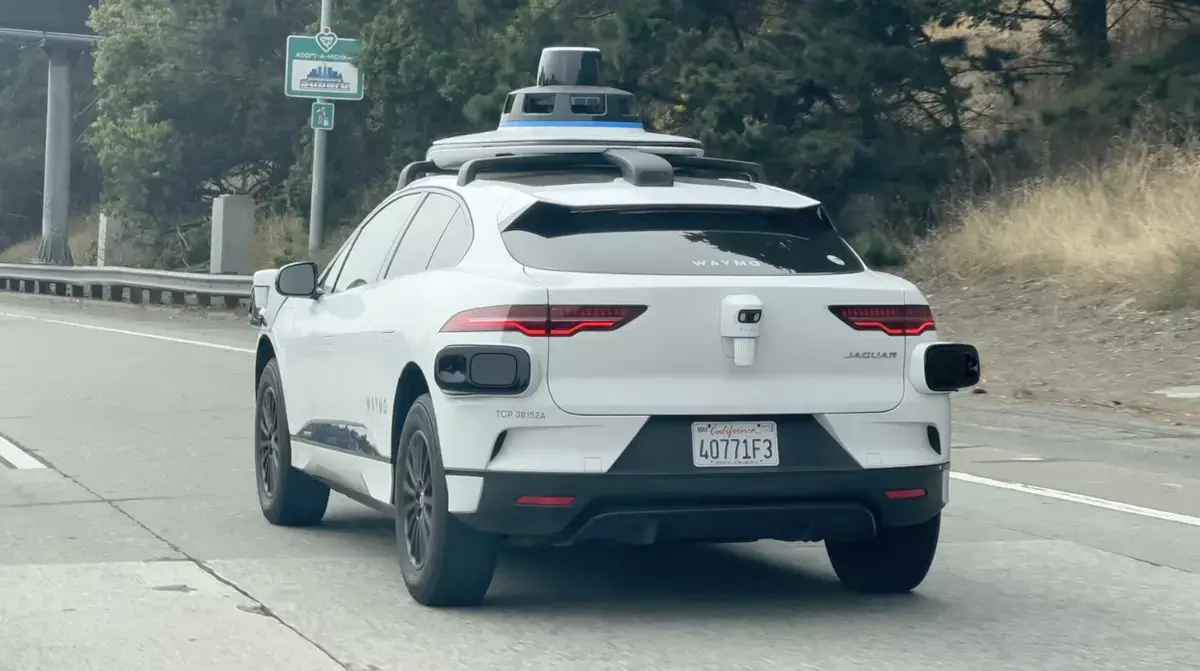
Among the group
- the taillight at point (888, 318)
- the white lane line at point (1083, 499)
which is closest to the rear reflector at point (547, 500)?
the taillight at point (888, 318)

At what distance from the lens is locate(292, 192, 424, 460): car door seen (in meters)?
8.16

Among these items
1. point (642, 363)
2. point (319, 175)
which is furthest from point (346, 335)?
point (319, 175)

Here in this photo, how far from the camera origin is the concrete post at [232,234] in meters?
33.7

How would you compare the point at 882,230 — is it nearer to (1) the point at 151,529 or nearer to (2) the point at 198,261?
(1) the point at 151,529

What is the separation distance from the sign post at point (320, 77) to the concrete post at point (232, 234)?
4.07 m

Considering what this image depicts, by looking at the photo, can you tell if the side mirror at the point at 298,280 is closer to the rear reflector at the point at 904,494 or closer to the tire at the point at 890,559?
the tire at the point at 890,559

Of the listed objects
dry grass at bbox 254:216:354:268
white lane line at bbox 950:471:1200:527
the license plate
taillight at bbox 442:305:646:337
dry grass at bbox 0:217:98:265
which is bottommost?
dry grass at bbox 0:217:98:265

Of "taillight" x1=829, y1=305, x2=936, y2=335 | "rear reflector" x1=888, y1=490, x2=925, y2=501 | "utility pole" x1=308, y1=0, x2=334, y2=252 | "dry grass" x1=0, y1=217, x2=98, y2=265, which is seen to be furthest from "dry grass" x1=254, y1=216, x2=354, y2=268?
"rear reflector" x1=888, y1=490, x2=925, y2=501

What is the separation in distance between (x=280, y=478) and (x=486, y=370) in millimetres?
2922

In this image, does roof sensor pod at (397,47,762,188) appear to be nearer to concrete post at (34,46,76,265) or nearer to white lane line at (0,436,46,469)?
white lane line at (0,436,46,469)

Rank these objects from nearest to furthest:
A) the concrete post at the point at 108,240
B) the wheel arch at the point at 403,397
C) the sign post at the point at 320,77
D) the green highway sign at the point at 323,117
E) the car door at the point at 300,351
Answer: the wheel arch at the point at 403,397 < the car door at the point at 300,351 < the green highway sign at the point at 323,117 < the sign post at the point at 320,77 < the concrete post at the point at 108,240

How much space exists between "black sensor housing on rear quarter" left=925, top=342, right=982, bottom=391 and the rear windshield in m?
0.49

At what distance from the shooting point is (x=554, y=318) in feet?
22.2

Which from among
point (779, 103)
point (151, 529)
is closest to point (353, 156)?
point (779, 103)
